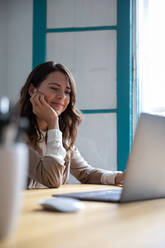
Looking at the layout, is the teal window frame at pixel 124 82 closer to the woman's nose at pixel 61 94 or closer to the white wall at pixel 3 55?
the woman's nose at pixel 61 94

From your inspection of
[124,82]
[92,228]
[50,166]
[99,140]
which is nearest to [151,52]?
[124,82]

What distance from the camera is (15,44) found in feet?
9.84

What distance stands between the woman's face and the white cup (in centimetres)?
159

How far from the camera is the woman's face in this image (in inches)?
82.6

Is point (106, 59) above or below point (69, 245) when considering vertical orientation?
above

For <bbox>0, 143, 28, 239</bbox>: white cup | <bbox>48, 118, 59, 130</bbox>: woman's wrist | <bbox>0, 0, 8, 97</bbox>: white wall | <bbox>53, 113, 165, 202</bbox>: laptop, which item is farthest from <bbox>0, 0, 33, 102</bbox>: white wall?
<bbox>0, 143, 28, 239</bbox>: white cup

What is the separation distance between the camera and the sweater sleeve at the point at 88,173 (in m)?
1.87

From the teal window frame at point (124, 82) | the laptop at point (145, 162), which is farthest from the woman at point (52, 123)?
the laptop at point (145, 162)

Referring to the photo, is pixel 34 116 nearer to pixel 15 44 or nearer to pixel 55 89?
pixel 55 89

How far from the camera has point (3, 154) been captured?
498 millimetres

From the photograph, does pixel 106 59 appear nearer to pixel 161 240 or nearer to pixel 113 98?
pixel 113 98

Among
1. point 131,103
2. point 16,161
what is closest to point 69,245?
point 16,161

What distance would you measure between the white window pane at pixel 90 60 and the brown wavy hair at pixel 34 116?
0.57 metres

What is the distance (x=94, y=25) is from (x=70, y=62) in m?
0.34
